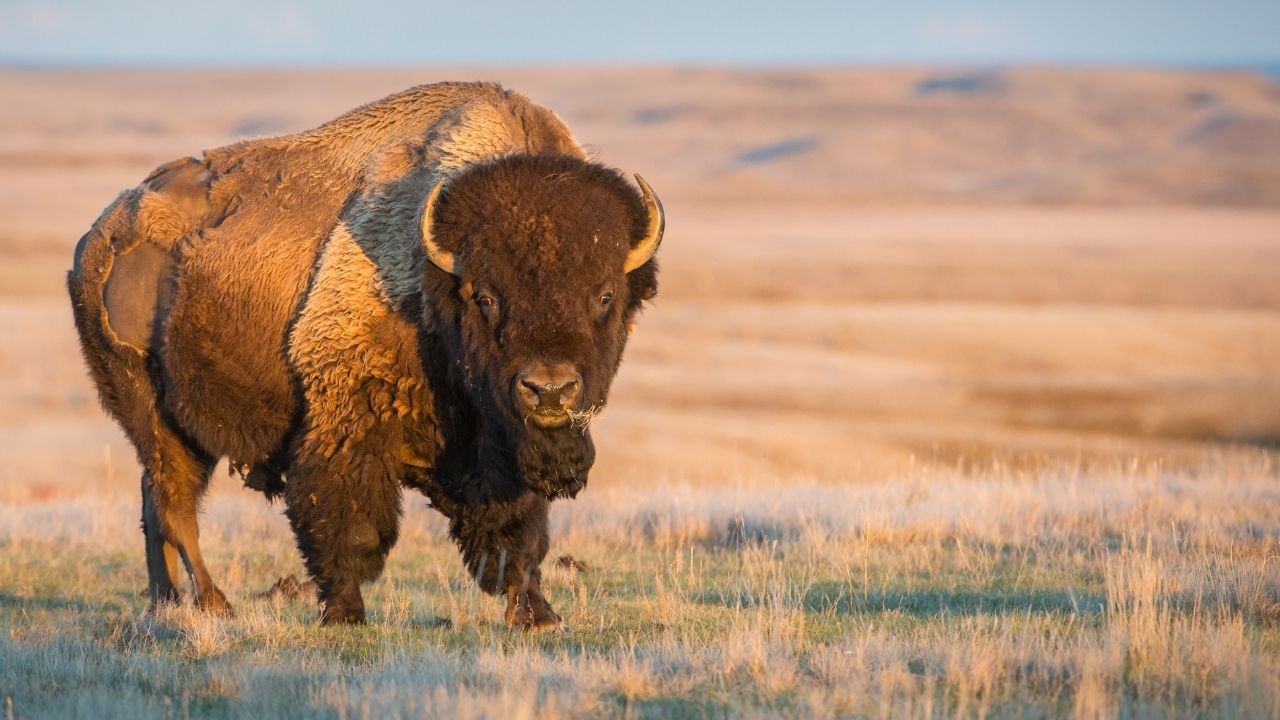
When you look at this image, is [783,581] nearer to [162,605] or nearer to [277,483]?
[277,483]

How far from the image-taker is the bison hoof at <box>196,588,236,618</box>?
9055 mm

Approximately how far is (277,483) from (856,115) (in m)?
159

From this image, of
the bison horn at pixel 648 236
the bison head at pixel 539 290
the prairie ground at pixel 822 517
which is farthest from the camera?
the bison horn at pixel 648 236

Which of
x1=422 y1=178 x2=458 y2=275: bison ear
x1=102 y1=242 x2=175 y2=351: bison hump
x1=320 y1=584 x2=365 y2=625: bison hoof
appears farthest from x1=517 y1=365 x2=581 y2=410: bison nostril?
x1=102 y1=242 x2=175 y2=351: bison hump

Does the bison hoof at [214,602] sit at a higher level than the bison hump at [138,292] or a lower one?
lower

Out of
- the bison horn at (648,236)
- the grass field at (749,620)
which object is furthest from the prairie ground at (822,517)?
the bison horn at (648,236)

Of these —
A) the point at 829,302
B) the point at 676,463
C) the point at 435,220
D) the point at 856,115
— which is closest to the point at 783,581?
the point at 435,220

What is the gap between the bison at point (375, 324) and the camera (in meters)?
7.61

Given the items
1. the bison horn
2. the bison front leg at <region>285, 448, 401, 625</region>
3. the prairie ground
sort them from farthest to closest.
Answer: the bison front leg at <region>285, 448, 401, 625</region>
the bison horn
the prairie ground

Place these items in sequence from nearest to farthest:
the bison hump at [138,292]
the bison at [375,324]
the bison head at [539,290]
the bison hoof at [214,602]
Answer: the bison head at [539,290] → the bison at [375,324] → the bison hoof at [214,602] → the bison hump at [138,292]

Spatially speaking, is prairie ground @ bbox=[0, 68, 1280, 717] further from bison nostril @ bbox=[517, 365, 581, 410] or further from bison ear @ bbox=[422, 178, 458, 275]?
bison ear @ bbox=[422, 178, 458, 275]

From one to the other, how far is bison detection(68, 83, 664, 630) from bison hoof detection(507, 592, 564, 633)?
12 millimetres

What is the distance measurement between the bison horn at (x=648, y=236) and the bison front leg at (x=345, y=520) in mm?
1673

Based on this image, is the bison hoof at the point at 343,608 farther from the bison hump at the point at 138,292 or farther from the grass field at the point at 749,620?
the bison hump at the point at 138,292
